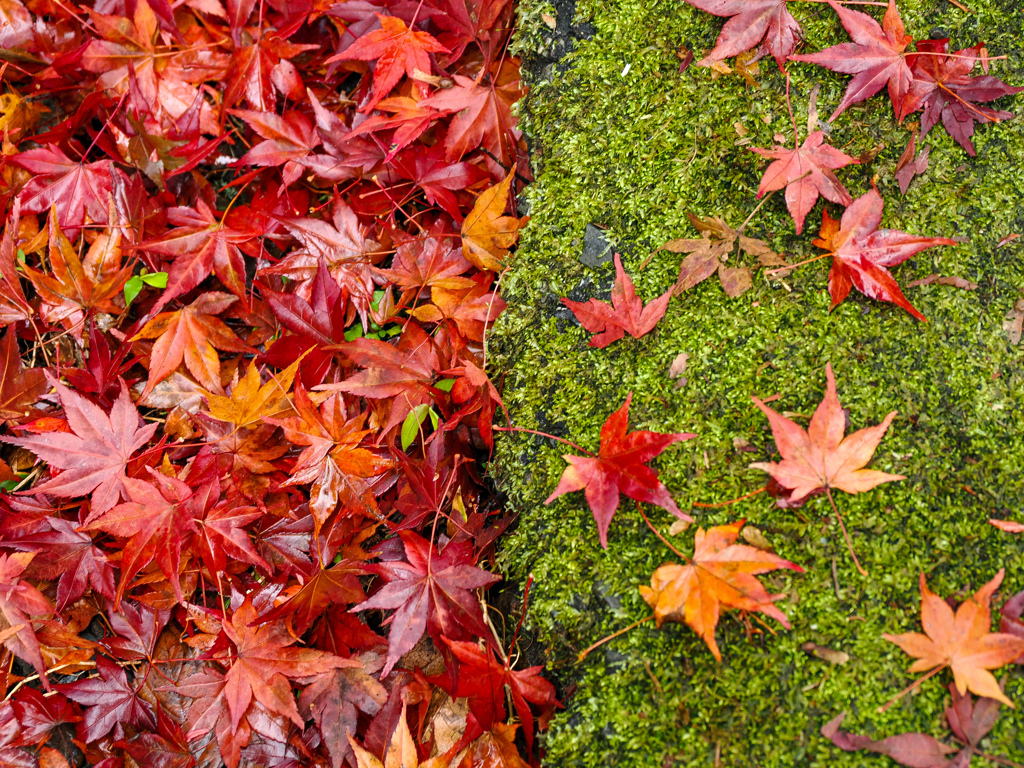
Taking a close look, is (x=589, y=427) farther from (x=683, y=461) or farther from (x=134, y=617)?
(x=134, y=617)

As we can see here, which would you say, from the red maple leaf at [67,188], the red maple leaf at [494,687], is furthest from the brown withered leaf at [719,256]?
the red maple leaf at [67,188]

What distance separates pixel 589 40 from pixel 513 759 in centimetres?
180

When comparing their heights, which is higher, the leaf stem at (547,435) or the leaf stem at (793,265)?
the leaf stem at (793,265)

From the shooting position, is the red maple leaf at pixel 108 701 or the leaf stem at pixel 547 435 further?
the red maple leaf at pixel 108 701

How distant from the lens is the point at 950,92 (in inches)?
52.8

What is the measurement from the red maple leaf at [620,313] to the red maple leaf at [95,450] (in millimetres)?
1151

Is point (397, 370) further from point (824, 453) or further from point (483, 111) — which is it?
point (824, 453)

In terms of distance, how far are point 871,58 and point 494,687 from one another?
66.5 inches

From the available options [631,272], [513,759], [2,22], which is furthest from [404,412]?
[2,22]

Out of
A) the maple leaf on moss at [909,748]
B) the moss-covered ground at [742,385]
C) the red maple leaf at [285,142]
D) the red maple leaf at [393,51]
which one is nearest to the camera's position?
the maple leaf on moss at [909,748]

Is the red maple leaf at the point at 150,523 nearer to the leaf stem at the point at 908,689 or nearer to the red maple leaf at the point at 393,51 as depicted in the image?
the red maple leaf at the point at 393,51

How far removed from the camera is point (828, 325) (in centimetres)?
128

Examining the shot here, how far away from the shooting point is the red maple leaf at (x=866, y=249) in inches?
48.7

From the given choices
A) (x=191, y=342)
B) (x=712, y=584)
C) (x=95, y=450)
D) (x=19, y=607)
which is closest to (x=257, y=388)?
→ (x=191, y=342)
